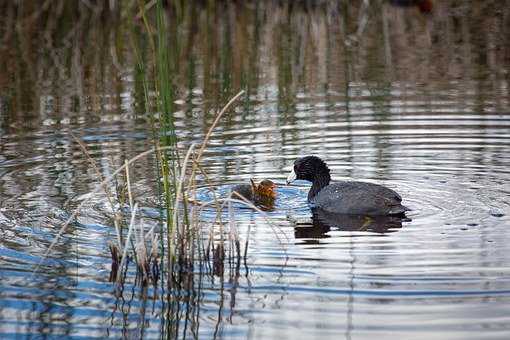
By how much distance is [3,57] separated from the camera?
1848cm

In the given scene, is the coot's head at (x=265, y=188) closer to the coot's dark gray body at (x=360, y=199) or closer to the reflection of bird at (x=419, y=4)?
the coot's dark gray body at (x=360, y=199)

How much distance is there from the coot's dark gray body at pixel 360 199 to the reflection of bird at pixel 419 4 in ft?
44.7

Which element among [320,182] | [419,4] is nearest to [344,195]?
[320,182]

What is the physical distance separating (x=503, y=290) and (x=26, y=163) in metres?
5.75

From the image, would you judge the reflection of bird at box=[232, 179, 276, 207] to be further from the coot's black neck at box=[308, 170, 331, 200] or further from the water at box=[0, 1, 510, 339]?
the coot's black neck at box=[308, 170, 331, 200]

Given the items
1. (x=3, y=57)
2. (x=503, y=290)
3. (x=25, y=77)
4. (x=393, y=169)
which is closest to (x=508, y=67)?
(x=393, y=169)

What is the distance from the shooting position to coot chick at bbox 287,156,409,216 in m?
8.95

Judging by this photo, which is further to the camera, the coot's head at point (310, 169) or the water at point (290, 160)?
the coot's head at point (310, 169)

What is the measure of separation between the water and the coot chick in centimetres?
23

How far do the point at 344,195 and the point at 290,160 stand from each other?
1.90 m

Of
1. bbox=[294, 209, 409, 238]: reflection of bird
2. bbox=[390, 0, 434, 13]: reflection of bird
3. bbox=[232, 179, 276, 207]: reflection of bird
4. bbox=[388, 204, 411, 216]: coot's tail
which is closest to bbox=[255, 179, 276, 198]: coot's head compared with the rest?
bbox=[232, 179, 276, 207]: reflection of bird

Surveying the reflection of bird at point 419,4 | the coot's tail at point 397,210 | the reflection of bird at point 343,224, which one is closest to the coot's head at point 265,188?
the reflection of bird at point 343,224

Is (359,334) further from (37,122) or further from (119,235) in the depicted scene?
(37,122)

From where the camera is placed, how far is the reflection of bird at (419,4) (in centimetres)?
2248
